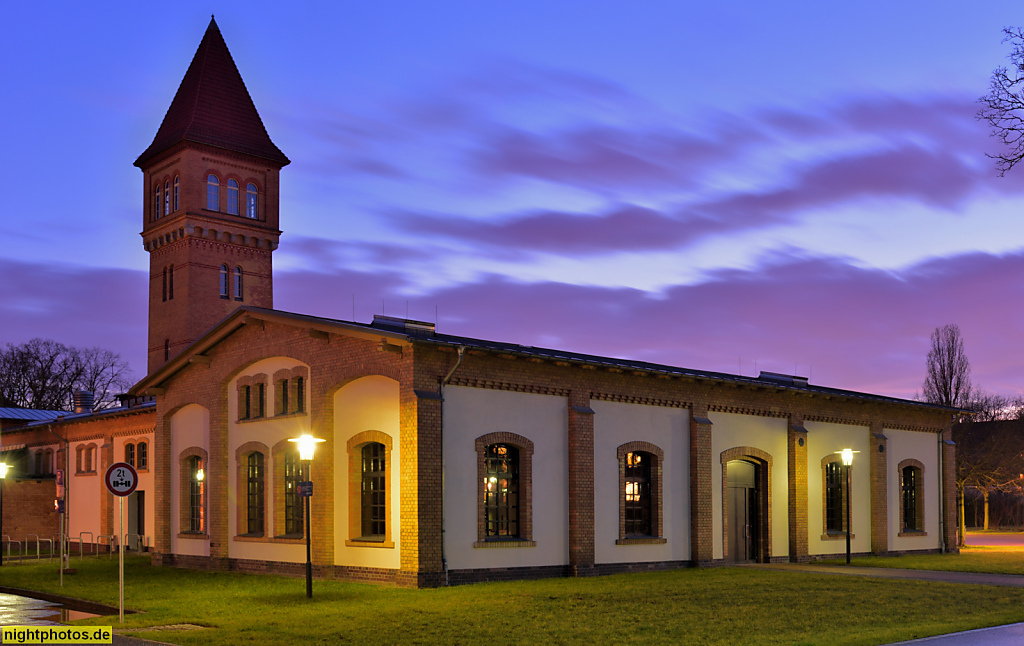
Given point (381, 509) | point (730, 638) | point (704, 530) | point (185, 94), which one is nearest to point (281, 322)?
point (381, 509)

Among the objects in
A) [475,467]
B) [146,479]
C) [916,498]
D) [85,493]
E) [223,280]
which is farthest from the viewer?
[223,280]

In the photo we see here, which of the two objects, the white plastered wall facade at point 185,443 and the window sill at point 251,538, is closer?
the window sill at point 251,538

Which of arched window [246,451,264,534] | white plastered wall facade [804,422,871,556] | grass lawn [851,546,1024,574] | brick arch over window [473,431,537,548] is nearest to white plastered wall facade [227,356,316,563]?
arched window [246,451,264,534]

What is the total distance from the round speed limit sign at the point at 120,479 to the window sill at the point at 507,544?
28.7ft

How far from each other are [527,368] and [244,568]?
9.08 m

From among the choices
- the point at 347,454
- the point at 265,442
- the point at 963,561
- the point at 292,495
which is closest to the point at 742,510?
the point at 963,561

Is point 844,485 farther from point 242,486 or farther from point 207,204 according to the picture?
point 207,204

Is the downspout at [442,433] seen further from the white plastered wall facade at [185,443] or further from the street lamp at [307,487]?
the white plastered wall facade at [185,443]

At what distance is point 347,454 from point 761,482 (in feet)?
42.2

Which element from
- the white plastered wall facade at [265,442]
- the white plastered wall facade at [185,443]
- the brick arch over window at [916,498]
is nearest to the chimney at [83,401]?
the white plastered wall facade at [185,443]

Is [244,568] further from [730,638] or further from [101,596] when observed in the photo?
[730,638]

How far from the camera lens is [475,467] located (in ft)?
75.4

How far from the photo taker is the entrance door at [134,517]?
39.9 metres

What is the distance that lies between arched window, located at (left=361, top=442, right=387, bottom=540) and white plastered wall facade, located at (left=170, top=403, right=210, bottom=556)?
22.6ft
